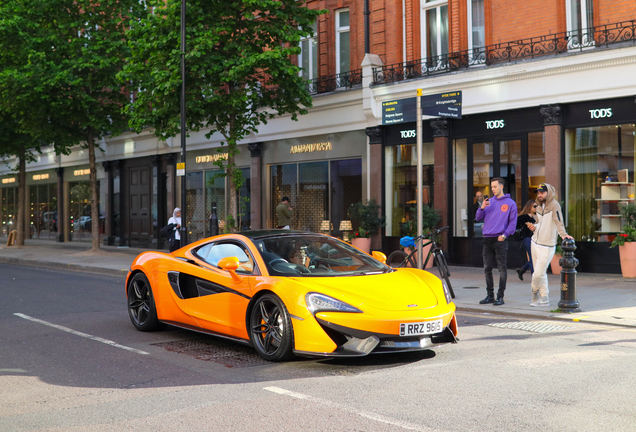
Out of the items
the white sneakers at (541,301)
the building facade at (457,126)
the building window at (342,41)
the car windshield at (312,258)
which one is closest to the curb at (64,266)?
the building facade at (457,126)

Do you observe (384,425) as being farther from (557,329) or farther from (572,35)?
(572,35)

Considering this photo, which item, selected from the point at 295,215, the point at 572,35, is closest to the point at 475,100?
the point at 572,35

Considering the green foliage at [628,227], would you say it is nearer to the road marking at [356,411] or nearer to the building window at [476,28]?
the building window at [476,28]

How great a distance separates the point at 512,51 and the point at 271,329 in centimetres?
1266

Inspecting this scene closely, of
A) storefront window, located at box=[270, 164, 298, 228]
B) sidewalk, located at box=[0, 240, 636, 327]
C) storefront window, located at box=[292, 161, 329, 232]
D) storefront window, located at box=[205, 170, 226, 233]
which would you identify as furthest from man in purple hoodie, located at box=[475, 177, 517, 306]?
storefront window, located at box=[205, 170, 226, 233]

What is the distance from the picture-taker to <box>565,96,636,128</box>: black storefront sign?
15.0m

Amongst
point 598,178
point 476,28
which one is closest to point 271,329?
point 598,178

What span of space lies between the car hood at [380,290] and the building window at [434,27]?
1311cm

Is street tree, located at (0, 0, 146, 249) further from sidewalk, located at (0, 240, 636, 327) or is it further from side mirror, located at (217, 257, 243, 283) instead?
side mirror, located at (217, 257, 243, 283)

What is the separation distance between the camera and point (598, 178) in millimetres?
15742

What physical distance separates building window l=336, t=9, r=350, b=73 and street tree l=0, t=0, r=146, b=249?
699cm

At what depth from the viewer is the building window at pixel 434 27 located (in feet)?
61.9

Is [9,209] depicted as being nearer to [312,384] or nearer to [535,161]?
[535,161]

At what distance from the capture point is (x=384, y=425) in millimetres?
4559
